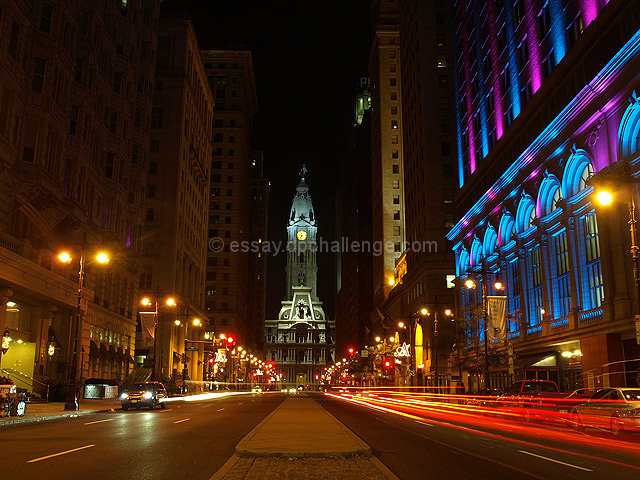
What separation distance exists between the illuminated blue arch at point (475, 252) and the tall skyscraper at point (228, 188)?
68.4m

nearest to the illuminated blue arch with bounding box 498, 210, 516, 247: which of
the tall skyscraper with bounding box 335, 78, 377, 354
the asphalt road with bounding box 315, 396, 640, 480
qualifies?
the asphalt road with bounding box 315, 396, 640, 480

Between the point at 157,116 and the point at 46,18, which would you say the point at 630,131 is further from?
the point at 157,116

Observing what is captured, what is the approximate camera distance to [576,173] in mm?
43406

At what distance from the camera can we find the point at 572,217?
43.6 meters

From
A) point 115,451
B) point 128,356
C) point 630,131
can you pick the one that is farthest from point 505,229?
point 115,451

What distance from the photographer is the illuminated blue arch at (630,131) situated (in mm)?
35406

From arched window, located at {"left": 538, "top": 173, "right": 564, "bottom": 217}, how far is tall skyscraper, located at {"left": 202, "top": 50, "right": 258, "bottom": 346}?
285 ft

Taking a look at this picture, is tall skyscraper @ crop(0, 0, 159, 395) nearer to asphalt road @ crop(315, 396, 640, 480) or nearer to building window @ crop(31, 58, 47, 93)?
building window @ crop(31, 58, 47, 93)

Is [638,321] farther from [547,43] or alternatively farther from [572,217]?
[547,43]

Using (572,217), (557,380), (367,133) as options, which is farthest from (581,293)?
(367,133)

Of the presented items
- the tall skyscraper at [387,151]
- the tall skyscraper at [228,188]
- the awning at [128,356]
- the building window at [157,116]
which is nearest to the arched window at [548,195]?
the awning at [128,356]

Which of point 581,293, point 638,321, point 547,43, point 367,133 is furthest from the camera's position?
point 367,133

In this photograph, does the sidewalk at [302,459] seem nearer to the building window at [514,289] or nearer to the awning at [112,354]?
the awning at [112,354]

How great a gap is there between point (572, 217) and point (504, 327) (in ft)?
29.1
